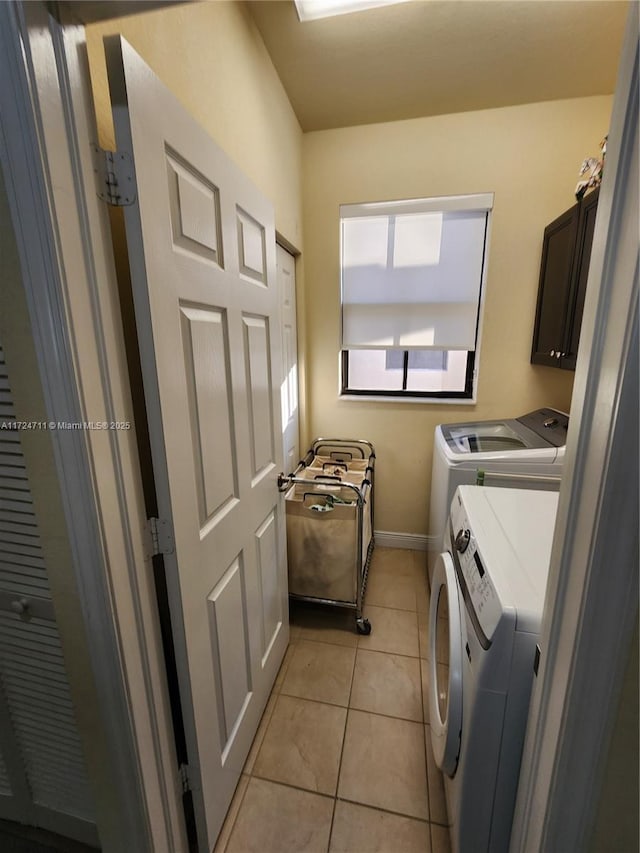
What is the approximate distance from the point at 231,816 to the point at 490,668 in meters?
1.05

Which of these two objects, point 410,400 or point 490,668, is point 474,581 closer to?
point 490,668

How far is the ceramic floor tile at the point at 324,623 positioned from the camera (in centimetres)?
183

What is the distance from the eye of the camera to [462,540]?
1067mm

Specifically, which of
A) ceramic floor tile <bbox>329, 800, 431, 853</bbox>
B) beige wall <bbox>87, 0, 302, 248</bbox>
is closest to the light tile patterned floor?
ceramic floor tile <bbox>329, 800, 431, 853</bbox>

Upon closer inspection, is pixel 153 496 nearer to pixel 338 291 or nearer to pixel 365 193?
pixel 338 291

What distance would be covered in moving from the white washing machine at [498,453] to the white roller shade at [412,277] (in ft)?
1.83

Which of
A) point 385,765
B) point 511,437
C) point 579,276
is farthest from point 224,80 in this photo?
point 385,765

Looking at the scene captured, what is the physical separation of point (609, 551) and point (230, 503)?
899 millimetres

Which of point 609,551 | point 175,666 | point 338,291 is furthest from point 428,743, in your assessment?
point 338,291

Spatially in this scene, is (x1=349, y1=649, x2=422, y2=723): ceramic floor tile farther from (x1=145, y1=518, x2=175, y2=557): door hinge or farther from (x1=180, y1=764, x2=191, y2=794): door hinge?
(x1=145, y1=518, x2=175, y2=557): door hinge

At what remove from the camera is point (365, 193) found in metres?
2.16

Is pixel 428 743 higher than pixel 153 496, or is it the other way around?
pixel 153 496

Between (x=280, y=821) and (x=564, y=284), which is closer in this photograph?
(x=280, y=821)

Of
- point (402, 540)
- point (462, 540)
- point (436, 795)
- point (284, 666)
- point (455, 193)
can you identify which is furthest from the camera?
point (402, 540)
